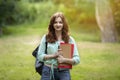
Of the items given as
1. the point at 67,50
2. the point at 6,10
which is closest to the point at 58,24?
the point at 67,50

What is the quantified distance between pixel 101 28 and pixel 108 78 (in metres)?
1.54

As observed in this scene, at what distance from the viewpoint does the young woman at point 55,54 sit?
3.48 metres

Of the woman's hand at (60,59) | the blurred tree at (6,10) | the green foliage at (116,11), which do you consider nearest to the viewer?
the woman's hand at (60,59)

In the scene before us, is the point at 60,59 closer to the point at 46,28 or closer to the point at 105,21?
the point at 46,28

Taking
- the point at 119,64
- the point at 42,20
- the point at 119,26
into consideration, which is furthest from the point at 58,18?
the point at 119,26

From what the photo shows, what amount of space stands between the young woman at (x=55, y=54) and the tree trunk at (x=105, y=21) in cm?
336

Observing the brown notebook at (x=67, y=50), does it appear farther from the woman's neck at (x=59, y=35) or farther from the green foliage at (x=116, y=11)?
the green foliage at (x=116, y=11)

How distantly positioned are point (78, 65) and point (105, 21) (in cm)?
126

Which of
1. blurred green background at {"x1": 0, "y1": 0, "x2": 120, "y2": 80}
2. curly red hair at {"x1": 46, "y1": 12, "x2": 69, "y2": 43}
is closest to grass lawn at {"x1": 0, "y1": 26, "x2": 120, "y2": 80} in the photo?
blurred green background at {"x1": 0, "y1": 0, "x2": 120, "y2": 80}

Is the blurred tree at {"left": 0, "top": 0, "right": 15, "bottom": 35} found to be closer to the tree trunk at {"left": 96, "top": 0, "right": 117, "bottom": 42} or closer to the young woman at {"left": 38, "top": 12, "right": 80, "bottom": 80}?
the tree trunk at {"left": 96, "top": 0, "right": 117, "bottom": 42}

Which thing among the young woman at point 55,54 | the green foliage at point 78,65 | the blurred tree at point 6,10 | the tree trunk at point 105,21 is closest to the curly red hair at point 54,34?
the young woman at point 55,54

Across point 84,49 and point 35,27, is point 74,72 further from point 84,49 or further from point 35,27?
point 35,27

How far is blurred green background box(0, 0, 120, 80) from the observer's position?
20.9 feet

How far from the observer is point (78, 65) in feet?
20.1
